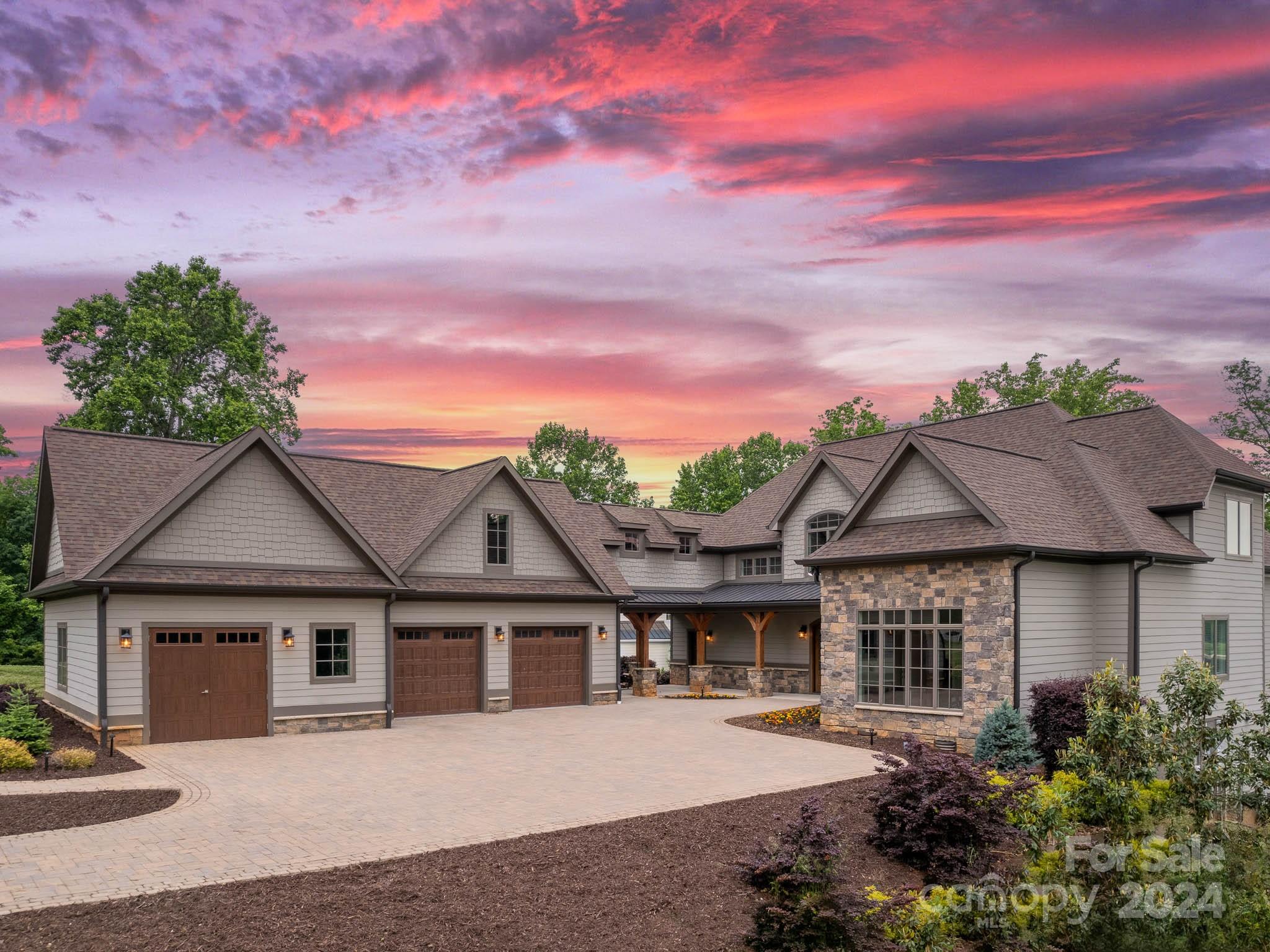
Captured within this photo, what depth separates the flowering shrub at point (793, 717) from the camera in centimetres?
2120

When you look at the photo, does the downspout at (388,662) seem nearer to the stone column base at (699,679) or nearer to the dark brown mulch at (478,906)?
the dark brown mulch at (478,906)

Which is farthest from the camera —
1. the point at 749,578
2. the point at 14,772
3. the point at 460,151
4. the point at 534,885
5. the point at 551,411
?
the point at 551,411

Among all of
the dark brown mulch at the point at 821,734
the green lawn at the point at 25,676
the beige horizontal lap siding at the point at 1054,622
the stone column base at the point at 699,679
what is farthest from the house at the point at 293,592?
the beige horizontal lap siding at the point at 1054,622

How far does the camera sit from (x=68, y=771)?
48.4 ft

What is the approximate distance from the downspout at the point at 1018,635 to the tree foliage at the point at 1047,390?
27638 millimetres

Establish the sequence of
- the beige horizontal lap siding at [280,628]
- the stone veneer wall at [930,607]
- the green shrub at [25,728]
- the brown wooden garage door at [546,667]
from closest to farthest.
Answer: the green shrub at [25,728] → the stone veneer wall at [930,607] → the beige horizontal lap siding at [280,628] → the brown wooden garage door at [546,667]

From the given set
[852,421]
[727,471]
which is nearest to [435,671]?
[852,421]

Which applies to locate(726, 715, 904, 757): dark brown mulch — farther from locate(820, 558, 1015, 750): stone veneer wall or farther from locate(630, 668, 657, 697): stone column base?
locate(630, 668, 657, 697): stone column base

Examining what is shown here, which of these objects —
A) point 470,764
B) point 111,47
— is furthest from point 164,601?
point 111,47

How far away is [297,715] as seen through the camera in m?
19.5

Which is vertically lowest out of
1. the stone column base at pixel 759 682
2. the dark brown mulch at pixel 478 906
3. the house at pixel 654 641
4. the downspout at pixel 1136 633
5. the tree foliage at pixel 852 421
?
the house at pixel 654 641

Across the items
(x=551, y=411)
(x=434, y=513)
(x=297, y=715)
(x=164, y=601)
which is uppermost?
(x=551, y=411)

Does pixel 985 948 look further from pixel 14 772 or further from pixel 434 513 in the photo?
pixel 434 513

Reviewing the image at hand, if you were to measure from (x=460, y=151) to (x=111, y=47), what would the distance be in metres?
5.83
